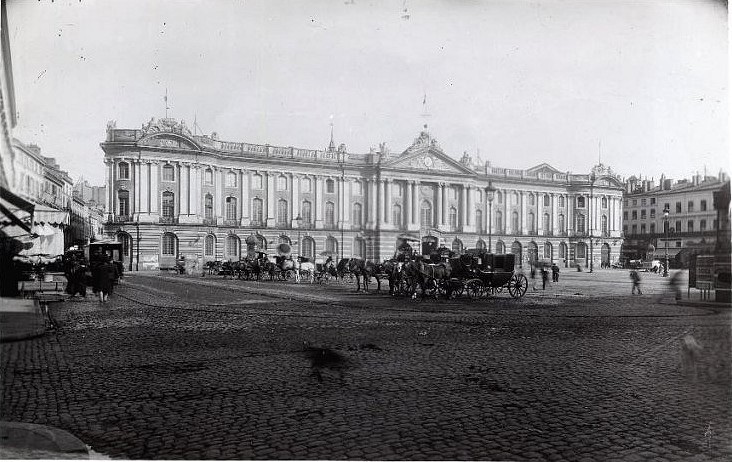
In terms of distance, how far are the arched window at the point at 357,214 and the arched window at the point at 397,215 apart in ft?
2.54

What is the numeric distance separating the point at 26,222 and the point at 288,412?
5.34 m

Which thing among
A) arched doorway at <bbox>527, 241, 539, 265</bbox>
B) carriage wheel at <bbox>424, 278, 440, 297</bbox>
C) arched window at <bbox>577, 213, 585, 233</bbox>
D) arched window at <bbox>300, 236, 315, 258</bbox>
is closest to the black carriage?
carriage wheel at <bbox>424, 278, 440, 297</bbox>

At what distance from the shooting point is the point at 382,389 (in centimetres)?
653

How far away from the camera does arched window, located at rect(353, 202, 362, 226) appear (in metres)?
12.7

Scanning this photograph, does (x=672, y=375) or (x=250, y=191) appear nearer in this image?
(x=672, y=375)

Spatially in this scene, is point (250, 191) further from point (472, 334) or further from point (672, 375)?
point (672, 375)

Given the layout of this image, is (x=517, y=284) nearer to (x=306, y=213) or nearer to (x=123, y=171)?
(x=306, y=213)

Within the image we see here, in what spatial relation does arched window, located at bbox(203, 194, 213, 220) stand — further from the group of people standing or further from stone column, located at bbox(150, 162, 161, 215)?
the group of people standing

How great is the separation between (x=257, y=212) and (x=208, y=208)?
1.37 meters

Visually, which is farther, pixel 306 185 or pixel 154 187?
pixel 154 187

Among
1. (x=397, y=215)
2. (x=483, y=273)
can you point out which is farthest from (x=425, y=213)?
(x=483, y=273)

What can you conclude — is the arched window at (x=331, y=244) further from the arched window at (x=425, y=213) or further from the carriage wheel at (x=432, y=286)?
the carriage wheel at (x=432, y=286)

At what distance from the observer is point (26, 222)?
8.23 metres

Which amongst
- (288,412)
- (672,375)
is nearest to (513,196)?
(672,375)
